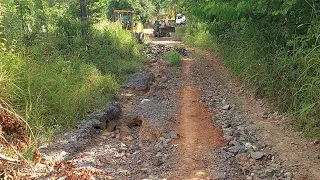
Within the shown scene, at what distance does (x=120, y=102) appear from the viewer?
804cm

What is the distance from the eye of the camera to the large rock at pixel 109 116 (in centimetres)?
645

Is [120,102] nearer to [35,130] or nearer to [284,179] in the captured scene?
[35,130]

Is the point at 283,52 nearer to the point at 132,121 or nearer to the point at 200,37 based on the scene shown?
the point at 132,121

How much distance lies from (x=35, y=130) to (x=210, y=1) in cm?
510

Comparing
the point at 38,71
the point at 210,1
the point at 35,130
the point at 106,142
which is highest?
the point at 210,1

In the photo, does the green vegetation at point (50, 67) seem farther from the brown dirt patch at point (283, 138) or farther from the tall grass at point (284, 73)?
the tall grass at point (284, 73)

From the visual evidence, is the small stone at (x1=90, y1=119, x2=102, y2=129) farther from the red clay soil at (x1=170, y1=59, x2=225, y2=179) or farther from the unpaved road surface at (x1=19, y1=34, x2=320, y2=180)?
the red clay soil at (x1=170, y1=59, x2=225, y2=179)

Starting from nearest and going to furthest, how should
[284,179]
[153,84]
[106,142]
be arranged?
[284,179]
[106,142]
[153,84]

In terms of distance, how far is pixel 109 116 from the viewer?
682 centimetres

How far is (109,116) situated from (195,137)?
2043 millimetres

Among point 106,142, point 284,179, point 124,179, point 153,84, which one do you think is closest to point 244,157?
point 284,179

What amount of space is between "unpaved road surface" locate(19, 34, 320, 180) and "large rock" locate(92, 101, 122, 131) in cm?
14

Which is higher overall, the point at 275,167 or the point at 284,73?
the point at 284,73

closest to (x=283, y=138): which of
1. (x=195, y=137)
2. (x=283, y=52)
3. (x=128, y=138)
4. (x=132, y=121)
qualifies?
(x=195, y=137)
